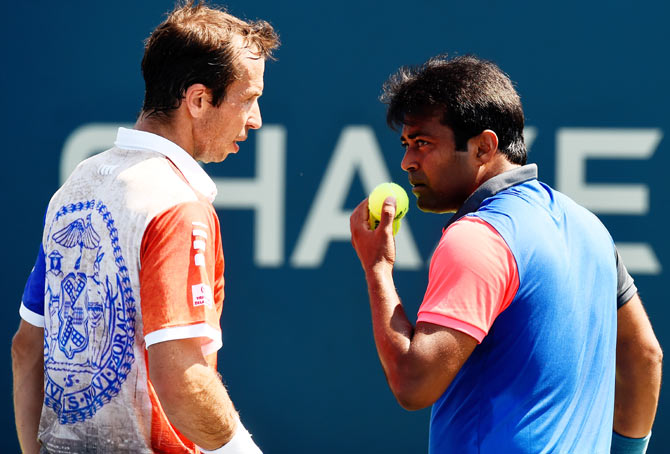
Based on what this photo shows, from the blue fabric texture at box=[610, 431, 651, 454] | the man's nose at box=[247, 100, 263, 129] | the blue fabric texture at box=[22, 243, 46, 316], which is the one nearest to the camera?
the blue fabric texture at box=[22, 243, 46, 316]

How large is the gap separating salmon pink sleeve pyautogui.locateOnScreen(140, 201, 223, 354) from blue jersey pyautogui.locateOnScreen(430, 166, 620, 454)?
58 centimetres

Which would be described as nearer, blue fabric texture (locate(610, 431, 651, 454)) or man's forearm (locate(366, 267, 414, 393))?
man's forearm (locate(366, 267, 414, 393))

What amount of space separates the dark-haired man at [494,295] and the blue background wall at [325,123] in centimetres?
192

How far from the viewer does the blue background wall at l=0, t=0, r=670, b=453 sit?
397cm

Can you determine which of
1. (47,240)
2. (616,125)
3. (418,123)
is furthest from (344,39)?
(47,240)

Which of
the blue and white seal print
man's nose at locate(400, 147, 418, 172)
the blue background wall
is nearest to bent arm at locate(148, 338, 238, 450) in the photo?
the blue and white seal print

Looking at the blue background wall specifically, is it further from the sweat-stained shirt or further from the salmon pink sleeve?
the salmon pink sleeve

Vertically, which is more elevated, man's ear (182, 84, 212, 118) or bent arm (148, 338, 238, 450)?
man's ear (182, 84, 212, 118)

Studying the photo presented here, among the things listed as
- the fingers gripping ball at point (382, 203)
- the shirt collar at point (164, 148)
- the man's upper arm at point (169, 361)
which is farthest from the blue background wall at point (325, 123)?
the man's upper arm at point (169, 361)

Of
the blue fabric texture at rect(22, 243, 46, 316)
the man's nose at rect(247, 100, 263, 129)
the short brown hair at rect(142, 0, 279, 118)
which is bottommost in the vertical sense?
the blue fabric texture at rect(22, 243, 46, 316)

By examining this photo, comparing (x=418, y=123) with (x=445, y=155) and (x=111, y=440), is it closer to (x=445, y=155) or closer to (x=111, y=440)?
(x=445, y=155)

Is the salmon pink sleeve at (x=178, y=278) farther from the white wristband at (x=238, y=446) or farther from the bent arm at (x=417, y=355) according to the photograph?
the bent arm at (x=417, y=355)

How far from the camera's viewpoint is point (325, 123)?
13.4ft

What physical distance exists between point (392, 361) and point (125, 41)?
9.66ft
